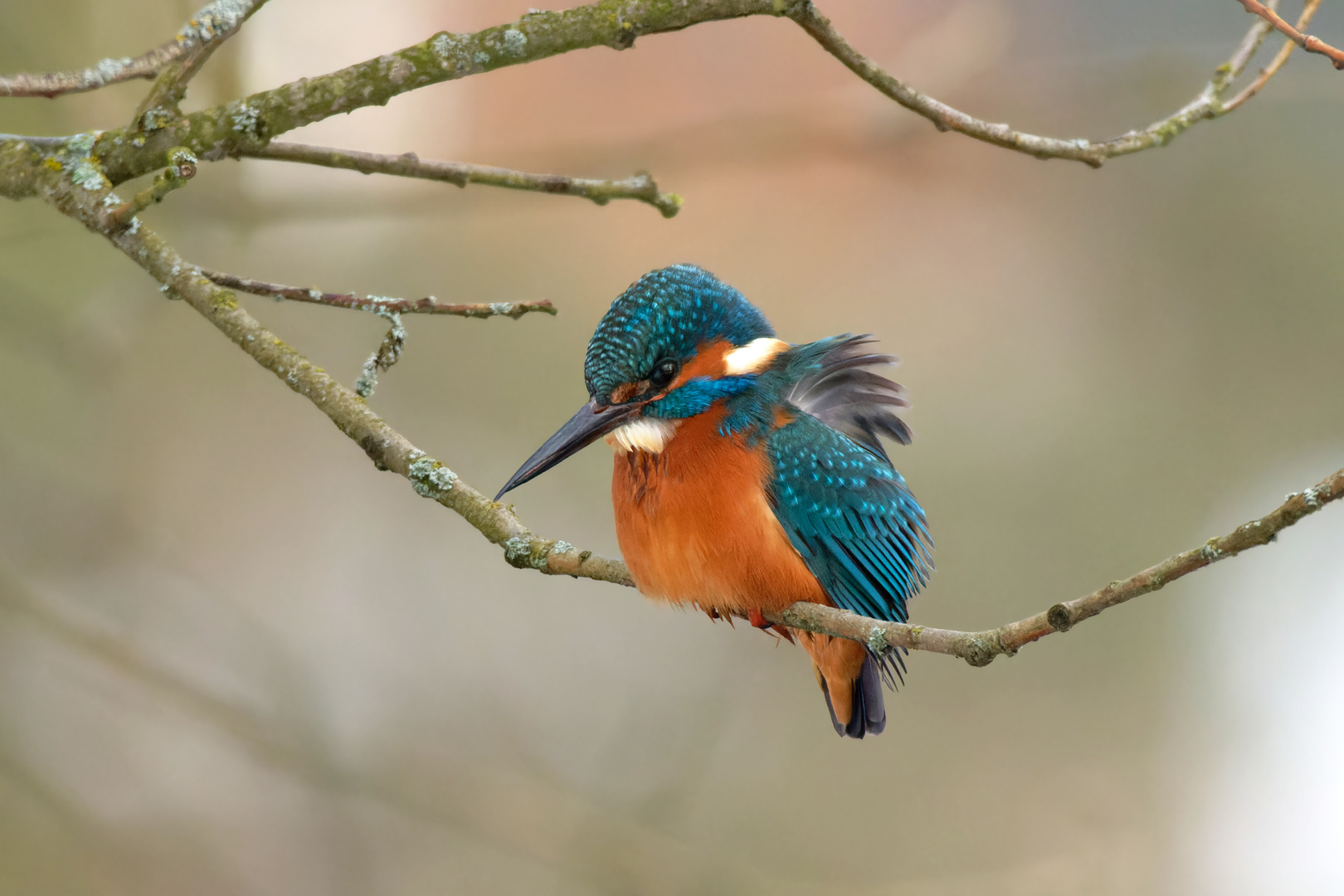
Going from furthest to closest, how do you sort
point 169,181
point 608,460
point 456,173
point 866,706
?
1. point 608,460
2. point 866,706
3. point 456,173
4. point 169,181

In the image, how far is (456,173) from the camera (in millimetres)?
1683

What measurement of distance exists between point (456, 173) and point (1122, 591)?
121 centimetres

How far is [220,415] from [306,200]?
0.99 meters

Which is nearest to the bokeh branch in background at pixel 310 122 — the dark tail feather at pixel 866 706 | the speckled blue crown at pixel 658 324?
the speckled blue crown at pixel 658 324

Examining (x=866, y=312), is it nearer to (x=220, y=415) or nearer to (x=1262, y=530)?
(x=220, y=415)

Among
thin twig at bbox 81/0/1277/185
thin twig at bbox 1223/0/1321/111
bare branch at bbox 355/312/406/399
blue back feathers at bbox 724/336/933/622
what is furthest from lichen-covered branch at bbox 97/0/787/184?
thin twig at bbox 1223/0/1321/111

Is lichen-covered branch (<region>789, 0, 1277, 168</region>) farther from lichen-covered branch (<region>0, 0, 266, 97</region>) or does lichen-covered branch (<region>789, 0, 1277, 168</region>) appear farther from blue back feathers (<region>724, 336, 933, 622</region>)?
lichen-covered branch (<region>0, 0, 266, 97</region>)

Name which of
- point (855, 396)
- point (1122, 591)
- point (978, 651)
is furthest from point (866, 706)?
point (1122, 591)

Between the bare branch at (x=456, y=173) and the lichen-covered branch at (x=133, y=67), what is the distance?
0.16 m

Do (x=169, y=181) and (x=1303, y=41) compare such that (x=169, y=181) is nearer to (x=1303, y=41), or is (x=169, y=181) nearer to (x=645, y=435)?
(x=645, y=435)

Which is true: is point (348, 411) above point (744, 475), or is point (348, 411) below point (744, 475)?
below

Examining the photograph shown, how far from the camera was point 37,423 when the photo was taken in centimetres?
275

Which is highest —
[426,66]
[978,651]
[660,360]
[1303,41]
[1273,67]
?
[1273,67]

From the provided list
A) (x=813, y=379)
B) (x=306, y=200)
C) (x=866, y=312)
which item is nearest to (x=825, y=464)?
(x=813, y=379)
